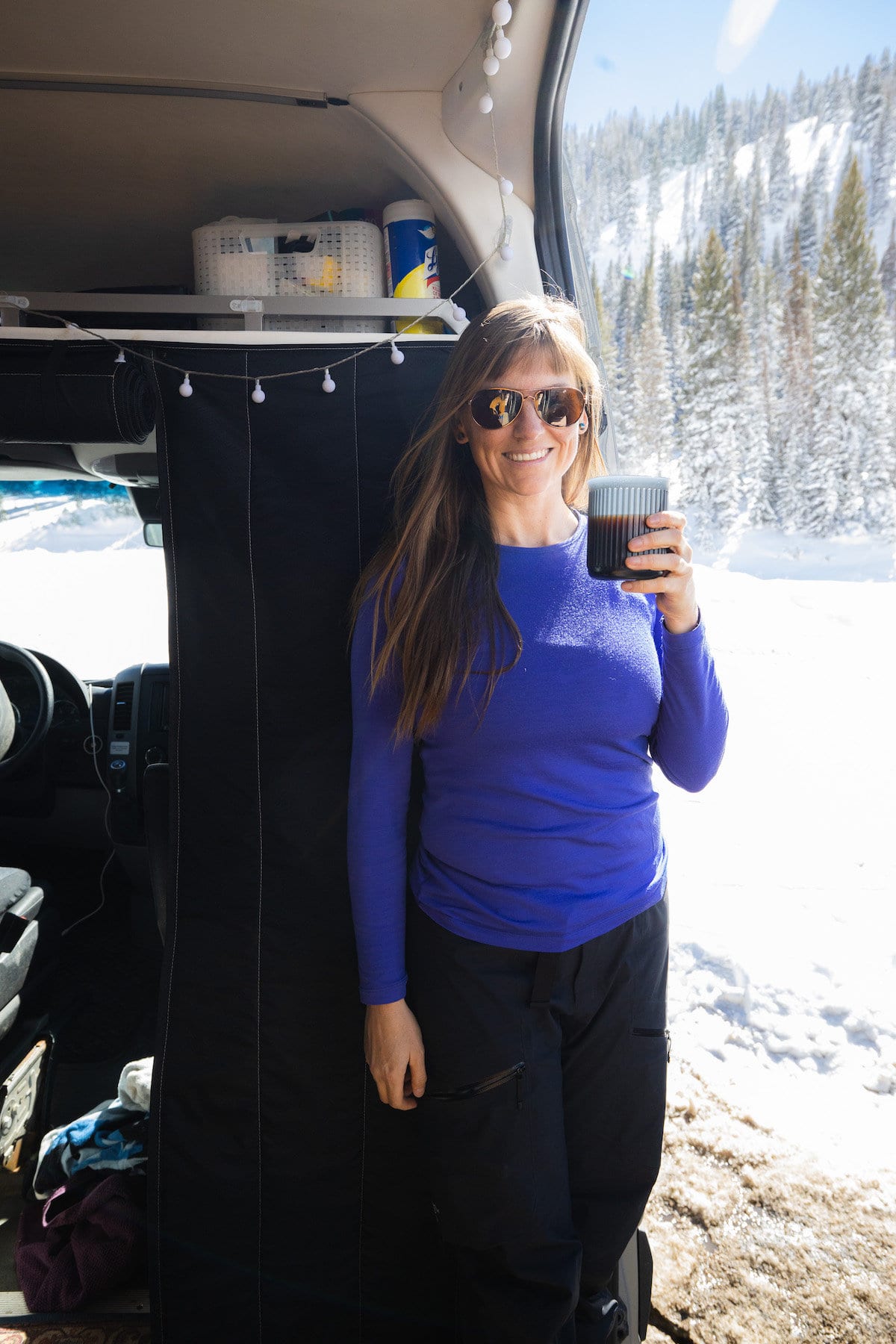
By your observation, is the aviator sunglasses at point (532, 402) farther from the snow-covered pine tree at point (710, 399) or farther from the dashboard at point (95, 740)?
the snow-covered pine tree at point (710, 399)

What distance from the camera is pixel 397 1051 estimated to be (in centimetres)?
124

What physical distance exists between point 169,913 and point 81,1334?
913mm

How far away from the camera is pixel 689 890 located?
4.65 meters

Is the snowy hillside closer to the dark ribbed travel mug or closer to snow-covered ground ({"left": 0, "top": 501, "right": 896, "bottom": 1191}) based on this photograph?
snow-covered ground ({"left": 0, "top": 501, "right": 896, "bottom": 1191})

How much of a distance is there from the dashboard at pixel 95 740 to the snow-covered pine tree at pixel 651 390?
A: 49.7 ft

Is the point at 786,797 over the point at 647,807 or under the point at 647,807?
under

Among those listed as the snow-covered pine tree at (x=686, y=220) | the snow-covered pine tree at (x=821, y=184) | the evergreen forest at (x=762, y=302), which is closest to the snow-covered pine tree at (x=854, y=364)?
the evergreen forest at (x=762, y=302)

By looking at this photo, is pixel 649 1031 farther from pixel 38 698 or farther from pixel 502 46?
pixel 38 698

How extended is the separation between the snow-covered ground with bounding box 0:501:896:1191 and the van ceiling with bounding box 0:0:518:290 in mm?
995

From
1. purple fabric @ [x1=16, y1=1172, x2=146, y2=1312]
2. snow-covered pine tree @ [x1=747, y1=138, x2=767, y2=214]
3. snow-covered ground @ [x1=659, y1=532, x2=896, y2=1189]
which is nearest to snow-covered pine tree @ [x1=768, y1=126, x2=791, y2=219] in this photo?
snow-covered pine tree @ [x1=747, y1=138, x2=767, y2=214]

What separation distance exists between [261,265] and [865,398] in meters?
17.2

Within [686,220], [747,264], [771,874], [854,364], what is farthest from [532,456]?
[686,220]

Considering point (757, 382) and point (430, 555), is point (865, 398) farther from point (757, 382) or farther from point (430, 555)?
point (430, 555)

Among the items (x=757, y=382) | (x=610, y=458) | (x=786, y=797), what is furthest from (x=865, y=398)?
(x=610, y=458)
